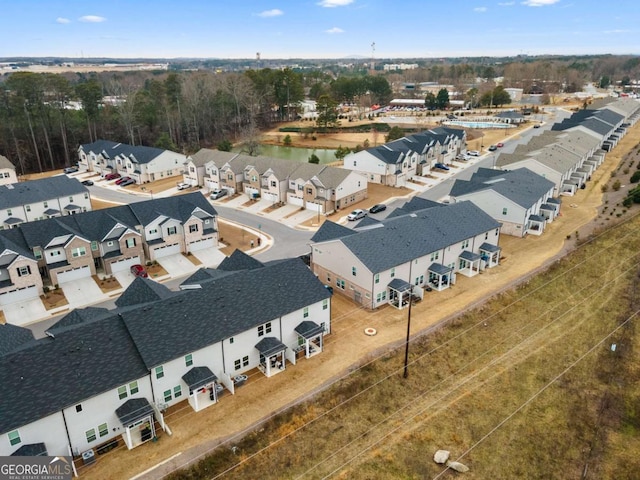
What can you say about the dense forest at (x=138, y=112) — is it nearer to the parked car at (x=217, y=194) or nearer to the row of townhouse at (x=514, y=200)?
the parked car at (x=217, y=194)

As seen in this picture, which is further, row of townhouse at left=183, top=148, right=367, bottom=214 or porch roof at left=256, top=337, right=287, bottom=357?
row of townhouse at left=183, top=148, right=367, bottom=214

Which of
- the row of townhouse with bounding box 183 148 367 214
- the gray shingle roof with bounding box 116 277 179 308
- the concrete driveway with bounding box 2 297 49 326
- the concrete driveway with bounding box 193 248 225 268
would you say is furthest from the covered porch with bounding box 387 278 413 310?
the concrete driveway with bounding box 2 297 49 326

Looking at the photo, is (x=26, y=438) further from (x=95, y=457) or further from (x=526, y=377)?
(x=526, y=377)

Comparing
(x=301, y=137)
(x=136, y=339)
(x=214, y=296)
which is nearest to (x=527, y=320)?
(x=214, y=296)

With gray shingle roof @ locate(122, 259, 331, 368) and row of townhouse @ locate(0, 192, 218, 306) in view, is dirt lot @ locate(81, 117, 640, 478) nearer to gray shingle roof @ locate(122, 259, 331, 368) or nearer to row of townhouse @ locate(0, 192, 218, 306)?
gray shingle roof @ locate(122, 259, 331, 368)

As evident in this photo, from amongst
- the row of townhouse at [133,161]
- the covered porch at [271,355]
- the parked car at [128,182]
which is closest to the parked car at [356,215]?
the covered porch at [271,355]

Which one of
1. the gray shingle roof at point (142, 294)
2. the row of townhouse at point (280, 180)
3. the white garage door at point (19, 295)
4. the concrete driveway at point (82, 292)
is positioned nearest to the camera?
the gray shingle roof at point (142, 294)

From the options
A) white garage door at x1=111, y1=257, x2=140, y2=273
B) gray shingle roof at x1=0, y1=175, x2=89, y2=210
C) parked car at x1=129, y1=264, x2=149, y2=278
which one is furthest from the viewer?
gray shingle roof at x1=0, y1=175, x2=89, y2=210
